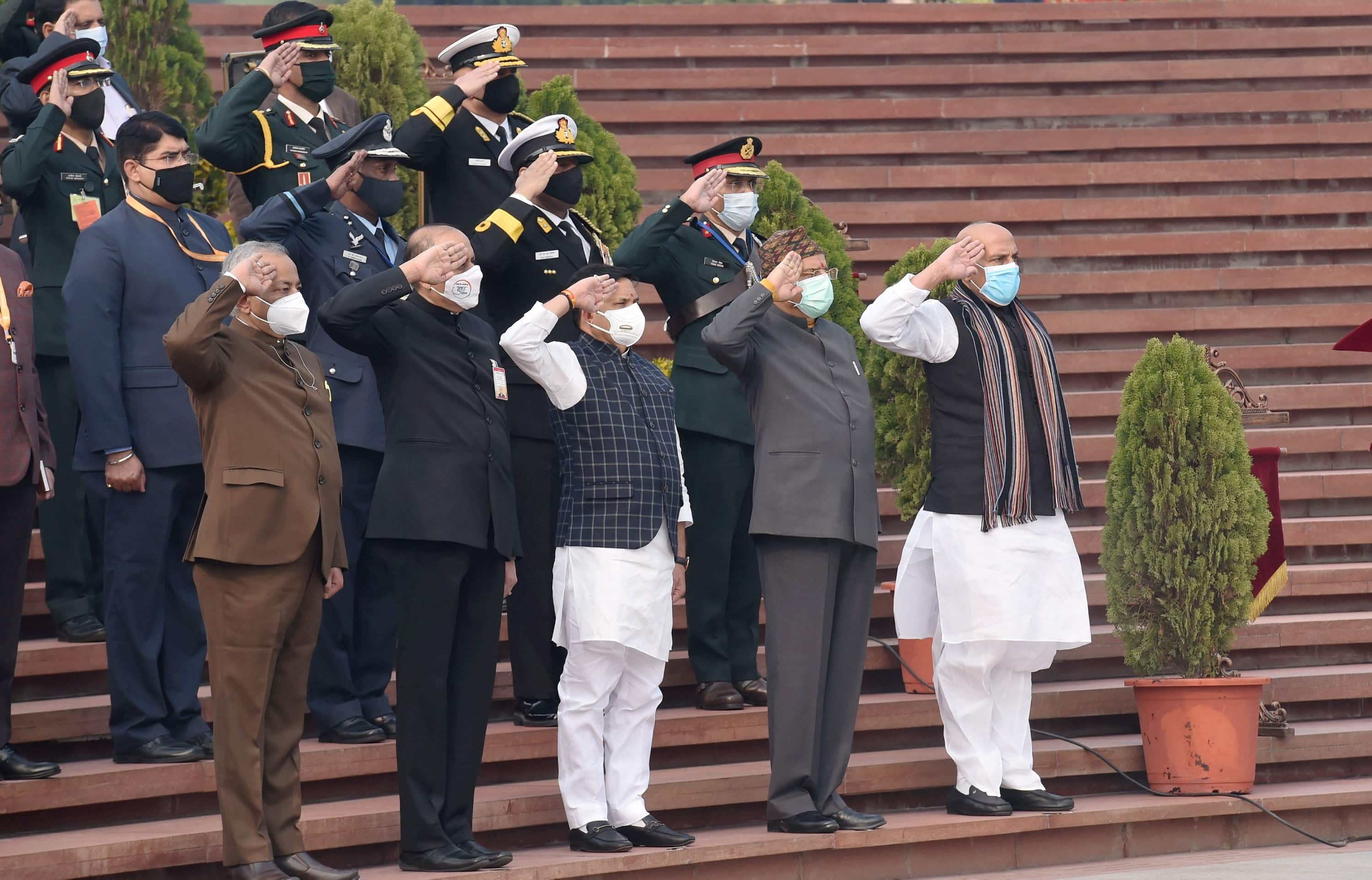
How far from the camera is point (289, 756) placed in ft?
16.2

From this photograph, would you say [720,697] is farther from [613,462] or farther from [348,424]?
[348,424]

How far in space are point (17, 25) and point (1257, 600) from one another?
6024 millimetres

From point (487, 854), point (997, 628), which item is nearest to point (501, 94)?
point (997, 628)

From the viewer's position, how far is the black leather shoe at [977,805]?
20.0 ft

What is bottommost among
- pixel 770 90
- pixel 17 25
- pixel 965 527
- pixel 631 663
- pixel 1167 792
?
pixel 1167 792

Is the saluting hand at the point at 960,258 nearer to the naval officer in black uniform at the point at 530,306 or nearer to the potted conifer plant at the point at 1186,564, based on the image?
the potted conifer plant at the point at 1186,564

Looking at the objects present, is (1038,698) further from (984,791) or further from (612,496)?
(612,496)

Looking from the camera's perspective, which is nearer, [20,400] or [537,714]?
[20,400]

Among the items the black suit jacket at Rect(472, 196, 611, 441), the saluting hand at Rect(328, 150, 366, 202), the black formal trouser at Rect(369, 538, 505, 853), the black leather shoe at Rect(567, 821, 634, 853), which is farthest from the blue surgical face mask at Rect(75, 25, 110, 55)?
the black leather shoe at Rect(567, 821, 634, 853)

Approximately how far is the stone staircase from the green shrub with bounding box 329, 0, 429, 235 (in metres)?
1.51

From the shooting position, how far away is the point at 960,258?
6.20 metres

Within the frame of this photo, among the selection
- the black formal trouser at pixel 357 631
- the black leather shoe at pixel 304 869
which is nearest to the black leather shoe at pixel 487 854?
the black leather shoe at pixel 304 869

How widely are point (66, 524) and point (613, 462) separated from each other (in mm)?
2056

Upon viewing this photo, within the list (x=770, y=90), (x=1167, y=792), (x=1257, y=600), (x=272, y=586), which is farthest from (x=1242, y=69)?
(x=272, y=586)
